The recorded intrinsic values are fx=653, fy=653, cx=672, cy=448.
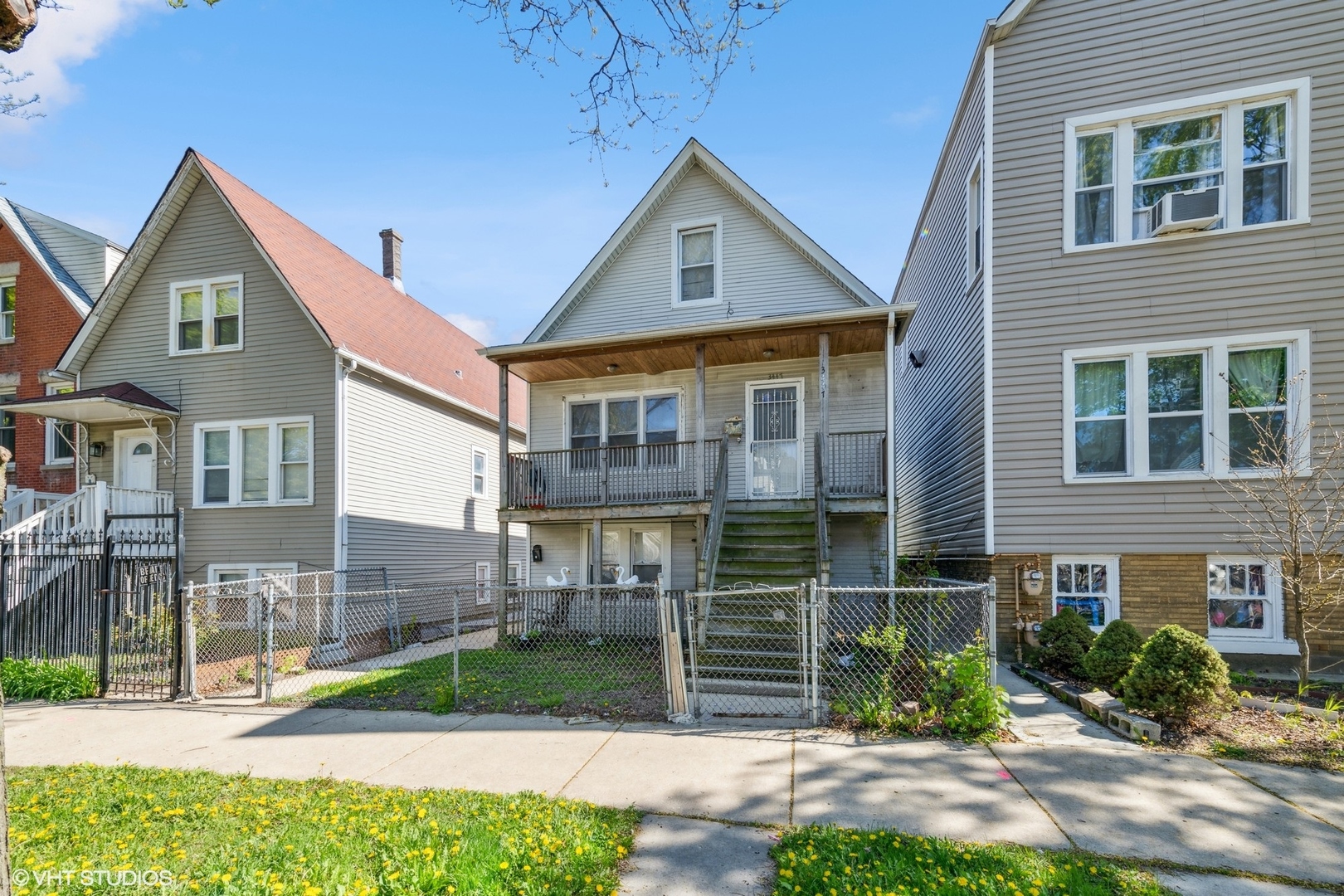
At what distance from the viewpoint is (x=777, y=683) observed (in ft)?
24.6

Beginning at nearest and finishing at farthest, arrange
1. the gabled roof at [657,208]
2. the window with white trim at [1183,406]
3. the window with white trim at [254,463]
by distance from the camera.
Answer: the window with white trim at [1183,406] → the gabled roof at [657,208] → the window with white trim at [254,463]

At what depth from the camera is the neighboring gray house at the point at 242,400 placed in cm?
1228

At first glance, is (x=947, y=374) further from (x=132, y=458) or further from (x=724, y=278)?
(x=132, y=458)

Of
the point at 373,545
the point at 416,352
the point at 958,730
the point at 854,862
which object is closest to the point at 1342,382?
the point at 958,730

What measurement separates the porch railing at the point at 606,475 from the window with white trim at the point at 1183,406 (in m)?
5.63

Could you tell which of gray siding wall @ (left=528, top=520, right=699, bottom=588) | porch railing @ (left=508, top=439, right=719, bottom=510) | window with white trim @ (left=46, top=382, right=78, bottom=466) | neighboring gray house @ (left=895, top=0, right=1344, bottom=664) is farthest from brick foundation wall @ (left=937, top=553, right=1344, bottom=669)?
window with white trim @ (left=46, top=382, right=78, bottom=466)

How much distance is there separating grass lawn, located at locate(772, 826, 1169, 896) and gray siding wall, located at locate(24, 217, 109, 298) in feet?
64.2

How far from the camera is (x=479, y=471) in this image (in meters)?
17.5

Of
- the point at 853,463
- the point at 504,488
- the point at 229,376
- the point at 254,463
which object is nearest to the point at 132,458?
the point at 229,376

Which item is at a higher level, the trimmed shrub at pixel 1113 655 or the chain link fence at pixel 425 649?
the trimmed shrub at pixel 1113 655

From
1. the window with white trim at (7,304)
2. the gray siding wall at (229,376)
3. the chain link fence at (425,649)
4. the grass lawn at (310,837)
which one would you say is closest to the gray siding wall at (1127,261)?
the chain link fence at (425,649)

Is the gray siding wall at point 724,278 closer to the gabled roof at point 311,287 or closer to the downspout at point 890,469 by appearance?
the downspout at point 890,469

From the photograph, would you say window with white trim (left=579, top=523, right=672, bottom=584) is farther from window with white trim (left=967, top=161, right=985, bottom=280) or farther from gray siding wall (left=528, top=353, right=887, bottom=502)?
window with white trim (left=967, top=161, right=985, bottom=280)
